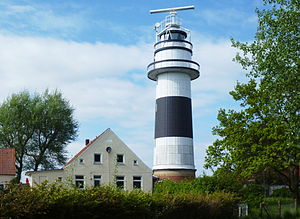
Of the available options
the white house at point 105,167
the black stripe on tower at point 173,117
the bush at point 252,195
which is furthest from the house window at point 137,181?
the bush at point 252,195

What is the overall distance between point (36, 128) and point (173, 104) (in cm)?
1430

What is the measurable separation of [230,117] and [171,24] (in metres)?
16.1

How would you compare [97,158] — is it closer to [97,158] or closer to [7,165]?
[97,158]

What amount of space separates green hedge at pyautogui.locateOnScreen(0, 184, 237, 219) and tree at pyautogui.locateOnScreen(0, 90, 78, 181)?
28768 mm

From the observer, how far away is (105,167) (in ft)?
118

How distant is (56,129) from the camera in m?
43.2

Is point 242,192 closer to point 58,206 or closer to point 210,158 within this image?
point 210,158

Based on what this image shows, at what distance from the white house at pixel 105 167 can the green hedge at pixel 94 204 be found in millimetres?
19485

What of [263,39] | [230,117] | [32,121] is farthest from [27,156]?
[263,39]

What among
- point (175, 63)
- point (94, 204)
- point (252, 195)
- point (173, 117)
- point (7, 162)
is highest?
point (175, 63)

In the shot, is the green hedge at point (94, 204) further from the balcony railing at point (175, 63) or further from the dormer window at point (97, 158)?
the balcony railing at point (175, 63)

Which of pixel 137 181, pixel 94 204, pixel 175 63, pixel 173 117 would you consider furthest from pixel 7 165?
pixel 94 204

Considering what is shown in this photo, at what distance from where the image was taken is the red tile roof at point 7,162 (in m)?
36.2

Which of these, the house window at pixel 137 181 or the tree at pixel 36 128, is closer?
the house window at pixel 137 181
